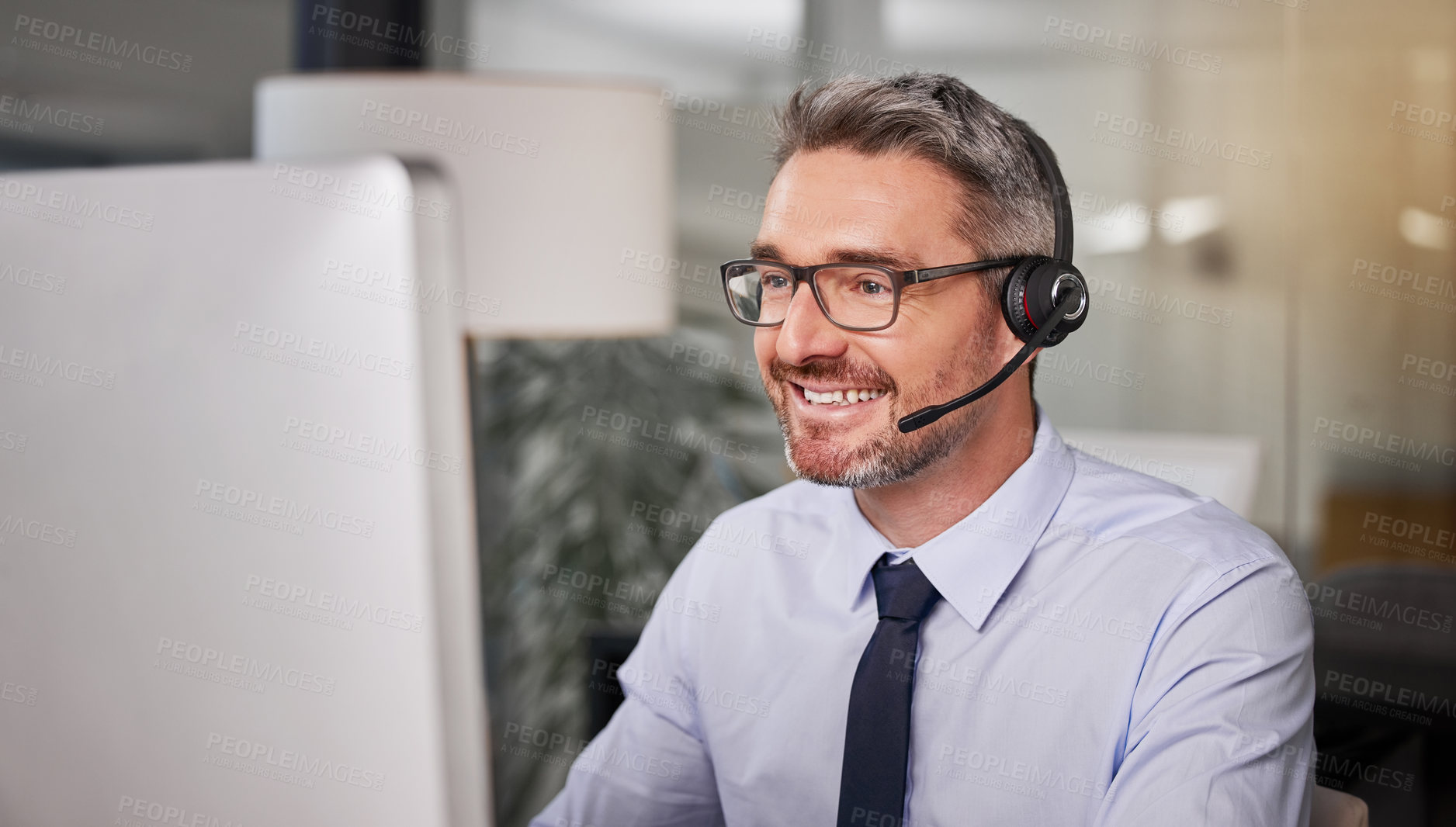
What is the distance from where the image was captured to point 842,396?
0.95 metres

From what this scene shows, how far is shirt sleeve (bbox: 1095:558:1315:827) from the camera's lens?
776 mm

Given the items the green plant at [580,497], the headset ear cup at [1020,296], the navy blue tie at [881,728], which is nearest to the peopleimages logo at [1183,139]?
the green plant at [580,497]

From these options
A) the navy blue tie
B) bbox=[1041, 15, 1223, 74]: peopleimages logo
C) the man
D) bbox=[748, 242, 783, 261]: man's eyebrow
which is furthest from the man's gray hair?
bbox=[1041, 15, 1223, 74]: peopleimages logo

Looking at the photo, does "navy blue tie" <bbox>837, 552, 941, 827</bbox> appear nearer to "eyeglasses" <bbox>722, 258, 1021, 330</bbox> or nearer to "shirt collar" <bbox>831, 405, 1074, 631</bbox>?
"shirt collar" <bbox>831, 405, 1074, 631</bbox>

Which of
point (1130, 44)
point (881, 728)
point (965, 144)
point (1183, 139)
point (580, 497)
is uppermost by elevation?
point (1130, 44)

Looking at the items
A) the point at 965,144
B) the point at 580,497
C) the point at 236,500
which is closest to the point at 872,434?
the point at 965,144

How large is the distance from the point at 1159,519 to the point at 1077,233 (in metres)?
2.75

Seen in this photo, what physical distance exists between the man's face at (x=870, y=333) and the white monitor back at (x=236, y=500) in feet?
1.67

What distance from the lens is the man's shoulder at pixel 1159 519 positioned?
92 cm

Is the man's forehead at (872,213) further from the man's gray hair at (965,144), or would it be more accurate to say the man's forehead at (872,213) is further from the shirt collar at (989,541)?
the shirt collar at (989,541)

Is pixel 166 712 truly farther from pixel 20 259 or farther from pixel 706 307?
pixel 706 307

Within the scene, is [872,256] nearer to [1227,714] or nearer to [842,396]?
[842,396]

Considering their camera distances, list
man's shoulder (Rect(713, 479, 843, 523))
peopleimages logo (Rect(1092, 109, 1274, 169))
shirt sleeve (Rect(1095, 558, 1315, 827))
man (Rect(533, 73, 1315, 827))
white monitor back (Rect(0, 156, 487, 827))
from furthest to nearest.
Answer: peopleimages logo (Rect(1092, 109, 1274, 169)) < man's shoulder (Rect(713, 479, 843, 523)) < man (Rect(533, 73, 1315, 827)) < shirt sleeve (Rect(1095, 558, 1315, 827)) < white monitor back (Rect(0, 156, 487, 827))

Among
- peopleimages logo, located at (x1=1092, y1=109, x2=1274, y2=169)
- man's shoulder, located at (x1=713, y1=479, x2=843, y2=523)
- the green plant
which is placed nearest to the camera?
man's shoulder, located at (x1=713, y1=479, x2=843, y2=523)
